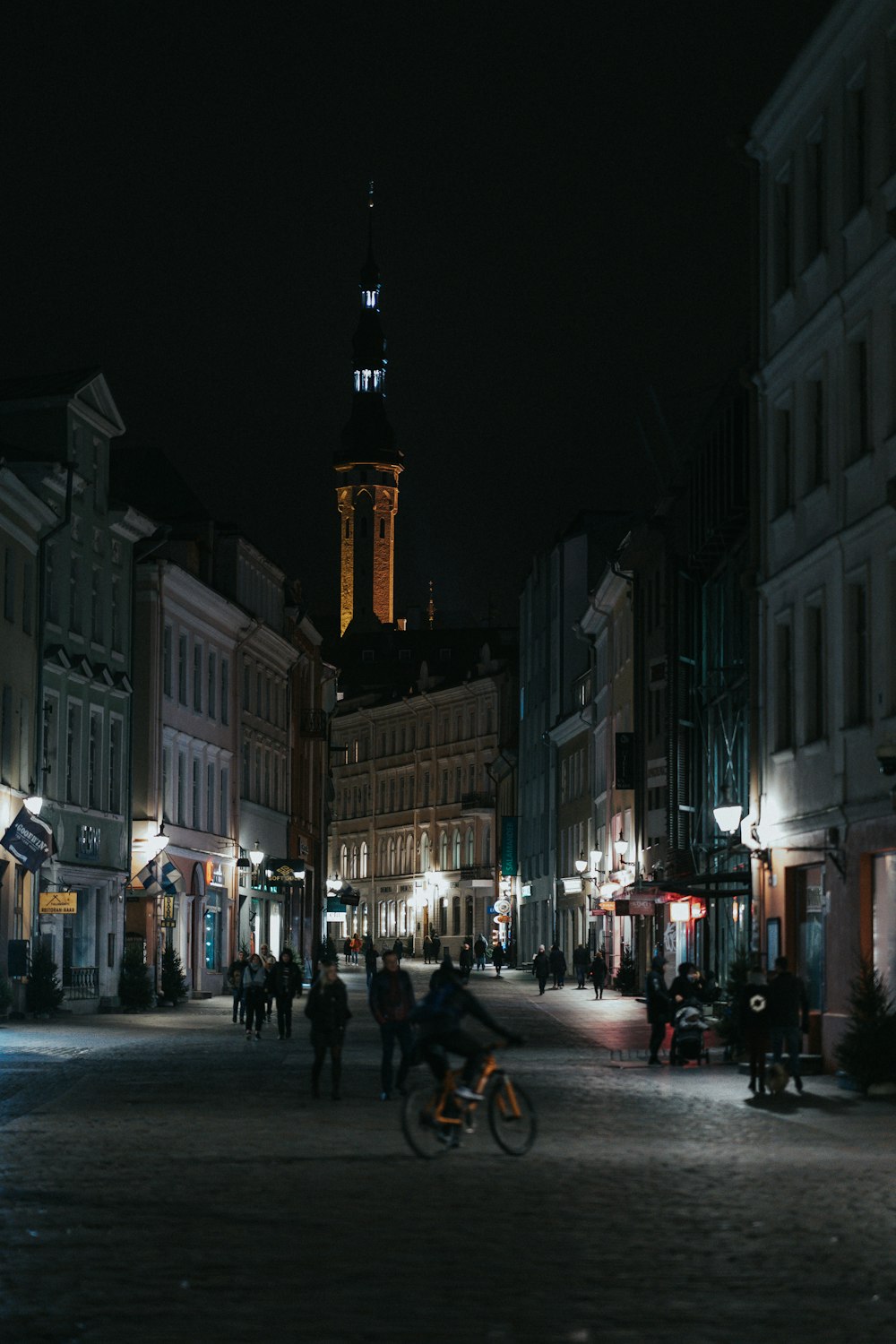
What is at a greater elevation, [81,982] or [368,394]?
[368,394]

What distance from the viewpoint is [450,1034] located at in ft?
62.3

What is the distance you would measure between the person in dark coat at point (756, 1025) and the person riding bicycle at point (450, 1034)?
7542 mm

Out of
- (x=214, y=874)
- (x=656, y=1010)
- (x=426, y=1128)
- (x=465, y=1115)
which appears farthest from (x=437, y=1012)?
(x=214, y=874)

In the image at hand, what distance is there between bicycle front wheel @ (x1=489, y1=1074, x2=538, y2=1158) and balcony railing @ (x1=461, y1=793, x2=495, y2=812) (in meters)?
108

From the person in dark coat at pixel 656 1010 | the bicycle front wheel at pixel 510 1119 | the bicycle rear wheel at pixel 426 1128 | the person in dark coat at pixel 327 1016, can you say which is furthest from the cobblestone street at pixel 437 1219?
the person in dark coat at pixel 656 1010

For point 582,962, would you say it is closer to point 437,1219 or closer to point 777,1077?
point 777,1077

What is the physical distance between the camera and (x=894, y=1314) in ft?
34.2

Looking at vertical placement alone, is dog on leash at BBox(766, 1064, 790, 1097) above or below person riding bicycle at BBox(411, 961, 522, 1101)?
below

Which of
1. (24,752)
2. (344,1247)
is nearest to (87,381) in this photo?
(24,752)

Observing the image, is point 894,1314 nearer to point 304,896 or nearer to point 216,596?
point 216,596

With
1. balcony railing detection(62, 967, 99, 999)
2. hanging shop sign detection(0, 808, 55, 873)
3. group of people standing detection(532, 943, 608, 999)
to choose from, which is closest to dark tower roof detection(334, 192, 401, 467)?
group of people standing detection(532, 943, 608, 999)

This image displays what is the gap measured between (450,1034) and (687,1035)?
13.7 m

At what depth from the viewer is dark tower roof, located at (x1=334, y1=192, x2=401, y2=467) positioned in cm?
18625

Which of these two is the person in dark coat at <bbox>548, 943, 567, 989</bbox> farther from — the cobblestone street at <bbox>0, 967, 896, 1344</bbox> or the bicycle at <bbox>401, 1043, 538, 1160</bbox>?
the bicycle at <bbox>401, 1043, 538, 1160</bbox>
